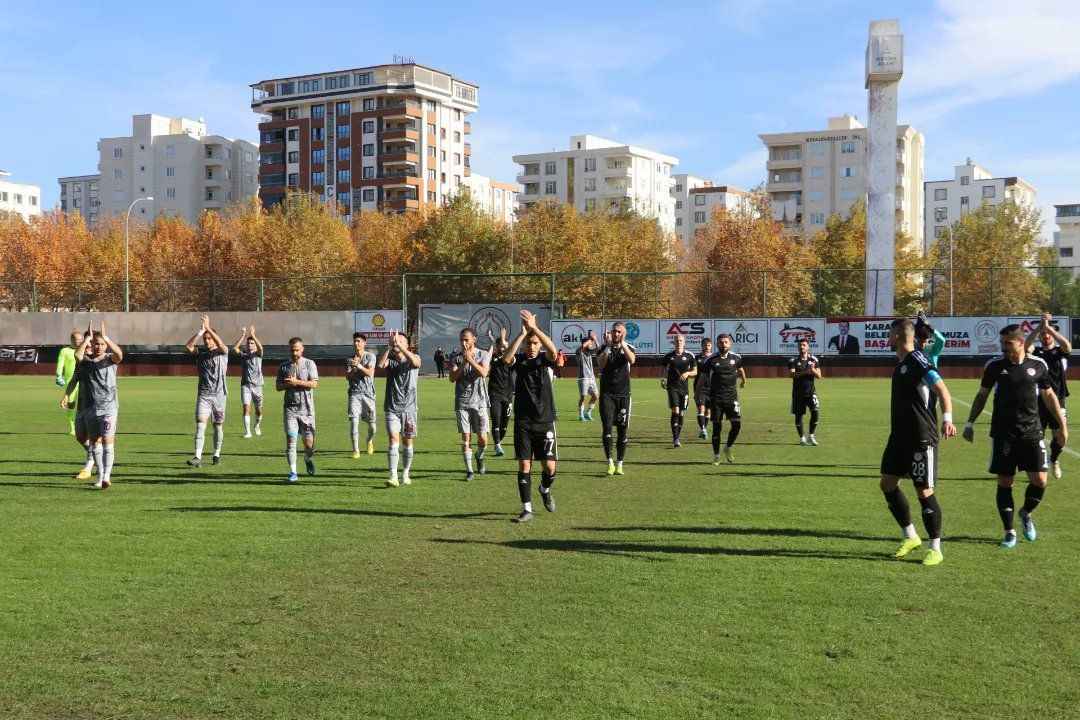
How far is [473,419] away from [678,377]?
5.99 m

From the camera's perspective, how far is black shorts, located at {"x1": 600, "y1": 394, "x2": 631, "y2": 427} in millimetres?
15898

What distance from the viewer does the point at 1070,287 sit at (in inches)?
2021

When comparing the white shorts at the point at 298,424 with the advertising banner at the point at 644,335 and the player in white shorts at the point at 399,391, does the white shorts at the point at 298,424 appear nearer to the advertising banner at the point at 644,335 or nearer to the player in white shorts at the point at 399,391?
the player in white shorts at the point at 399,391

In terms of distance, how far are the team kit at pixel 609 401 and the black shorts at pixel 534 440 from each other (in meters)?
0.02

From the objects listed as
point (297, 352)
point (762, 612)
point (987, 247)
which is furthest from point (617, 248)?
point (762, 612)

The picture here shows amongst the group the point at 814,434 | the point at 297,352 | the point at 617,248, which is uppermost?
the point at 617,248

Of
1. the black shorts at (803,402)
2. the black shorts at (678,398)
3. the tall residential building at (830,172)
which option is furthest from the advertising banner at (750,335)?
the tall residential building at (830,172)

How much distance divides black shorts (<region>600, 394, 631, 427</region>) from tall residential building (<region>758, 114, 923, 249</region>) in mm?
109448

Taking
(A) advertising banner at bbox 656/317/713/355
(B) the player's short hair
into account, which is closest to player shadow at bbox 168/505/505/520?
(B) the player's short hair

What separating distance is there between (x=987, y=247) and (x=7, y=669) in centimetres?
8063

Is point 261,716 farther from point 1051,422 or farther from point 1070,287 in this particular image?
point 1070,287

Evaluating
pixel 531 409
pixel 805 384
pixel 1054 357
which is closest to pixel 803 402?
pixel 805 384

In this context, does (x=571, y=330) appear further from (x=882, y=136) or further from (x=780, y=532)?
(x=780, y=532)

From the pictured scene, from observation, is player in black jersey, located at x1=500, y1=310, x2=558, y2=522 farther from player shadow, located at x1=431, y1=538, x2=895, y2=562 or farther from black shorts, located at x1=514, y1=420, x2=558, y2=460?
player shadow, located at x1=431, y1=538, x2=895, y2=562
